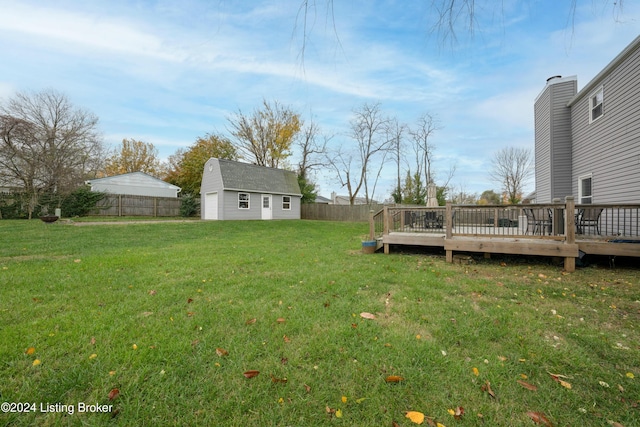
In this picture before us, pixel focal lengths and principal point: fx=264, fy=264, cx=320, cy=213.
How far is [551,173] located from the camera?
10156 millimetres

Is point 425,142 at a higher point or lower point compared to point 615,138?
higher

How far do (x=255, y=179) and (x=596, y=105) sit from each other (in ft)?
58.5

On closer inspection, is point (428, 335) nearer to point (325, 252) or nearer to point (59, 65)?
point (325, 252)

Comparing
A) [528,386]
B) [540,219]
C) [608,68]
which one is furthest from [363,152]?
[528,386]

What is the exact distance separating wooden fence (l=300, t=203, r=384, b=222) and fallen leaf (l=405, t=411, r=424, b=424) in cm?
2062

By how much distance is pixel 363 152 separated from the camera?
26.9 m

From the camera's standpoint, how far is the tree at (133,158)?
37094 millimetres

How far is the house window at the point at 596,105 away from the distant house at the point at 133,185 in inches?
1173

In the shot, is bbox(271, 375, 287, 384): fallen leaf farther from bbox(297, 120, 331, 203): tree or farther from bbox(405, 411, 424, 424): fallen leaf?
bbox(297, 120, 331, 203): tree

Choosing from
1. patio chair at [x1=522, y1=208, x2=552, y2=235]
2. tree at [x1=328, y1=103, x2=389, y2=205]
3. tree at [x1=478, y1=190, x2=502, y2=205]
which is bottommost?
patio chair at [x1=522, y1=208, x2=552, y2=235]

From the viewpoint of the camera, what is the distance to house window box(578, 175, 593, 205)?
8.90 m

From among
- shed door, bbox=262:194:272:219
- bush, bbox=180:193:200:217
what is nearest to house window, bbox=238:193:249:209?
shed door, bbox=262:194:272:219

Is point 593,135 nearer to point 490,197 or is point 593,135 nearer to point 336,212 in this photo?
point 336,212

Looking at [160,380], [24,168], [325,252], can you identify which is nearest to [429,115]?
[325,252]
